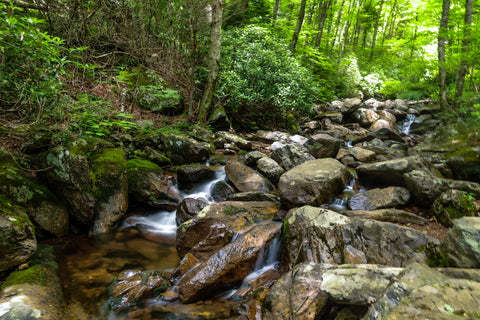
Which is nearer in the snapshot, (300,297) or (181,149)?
(300,297)

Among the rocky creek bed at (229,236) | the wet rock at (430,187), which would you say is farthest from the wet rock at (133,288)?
the wet rock at (430,187)

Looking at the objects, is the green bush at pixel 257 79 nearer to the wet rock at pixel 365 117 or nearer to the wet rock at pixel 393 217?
the wet rock at pixel 365 117

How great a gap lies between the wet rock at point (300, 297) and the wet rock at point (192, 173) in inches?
154

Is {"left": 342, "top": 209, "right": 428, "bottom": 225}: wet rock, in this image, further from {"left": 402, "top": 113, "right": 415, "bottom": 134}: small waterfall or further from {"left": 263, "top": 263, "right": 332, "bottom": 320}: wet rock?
{"left": 402, "top": 113, "right": 415, "bottom": 134}: small waterfall

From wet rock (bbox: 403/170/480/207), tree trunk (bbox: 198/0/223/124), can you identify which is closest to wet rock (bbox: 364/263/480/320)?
wet rock (bbox: 403/170/480/207)

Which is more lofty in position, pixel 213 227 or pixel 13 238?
pixel 13 238

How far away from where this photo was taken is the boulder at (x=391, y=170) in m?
5.87

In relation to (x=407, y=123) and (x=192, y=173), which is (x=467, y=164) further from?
(x=407, y=123)

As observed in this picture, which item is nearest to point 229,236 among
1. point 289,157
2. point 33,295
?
point 33,295

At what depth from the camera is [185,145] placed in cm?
719

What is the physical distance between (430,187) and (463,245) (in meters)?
3.25

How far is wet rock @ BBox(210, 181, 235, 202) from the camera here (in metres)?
6.17

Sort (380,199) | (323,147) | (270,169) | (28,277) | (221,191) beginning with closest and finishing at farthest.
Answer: (28,277) → (380,199) → (221,191) → (270,169) → (323,147)

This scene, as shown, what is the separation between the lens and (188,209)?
5.44 metres
